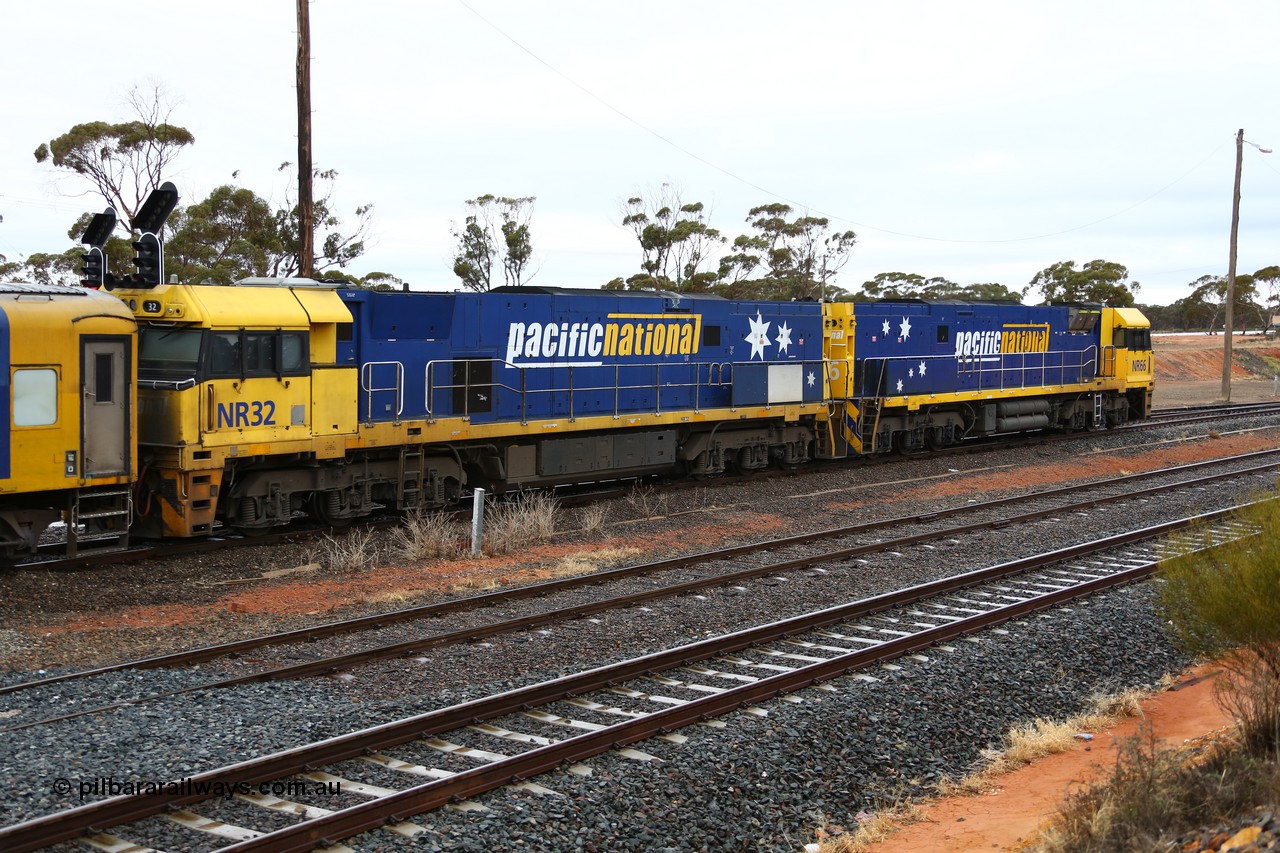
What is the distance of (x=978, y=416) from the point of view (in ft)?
93.8

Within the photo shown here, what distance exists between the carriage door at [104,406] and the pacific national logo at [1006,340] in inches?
789

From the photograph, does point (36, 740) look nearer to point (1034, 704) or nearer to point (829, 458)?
point (1034, 704)

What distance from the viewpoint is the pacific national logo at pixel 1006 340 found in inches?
1095

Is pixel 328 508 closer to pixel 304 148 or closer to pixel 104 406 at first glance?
pixel 104 406

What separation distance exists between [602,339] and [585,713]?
1163cm

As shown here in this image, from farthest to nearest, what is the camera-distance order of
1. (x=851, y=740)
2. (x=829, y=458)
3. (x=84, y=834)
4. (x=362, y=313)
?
(x=829, y=458)
(x=362, y=313)
(x=851, y=740)
(x=84, y=834)

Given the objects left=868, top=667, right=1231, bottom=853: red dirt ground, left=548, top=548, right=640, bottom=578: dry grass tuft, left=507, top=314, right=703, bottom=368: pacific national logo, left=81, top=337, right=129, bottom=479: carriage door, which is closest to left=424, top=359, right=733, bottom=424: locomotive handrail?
left=507, top=314, right=703, bottom=368: pacific national logo

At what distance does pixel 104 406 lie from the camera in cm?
1297

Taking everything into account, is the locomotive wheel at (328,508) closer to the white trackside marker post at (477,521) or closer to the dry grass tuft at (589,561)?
the white trackside marker post at (477,521)

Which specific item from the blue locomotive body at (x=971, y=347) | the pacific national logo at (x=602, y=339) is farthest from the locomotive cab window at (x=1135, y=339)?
the pacific national logo at (x=602, y=339)

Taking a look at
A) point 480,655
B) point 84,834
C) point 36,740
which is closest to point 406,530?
point 480,655

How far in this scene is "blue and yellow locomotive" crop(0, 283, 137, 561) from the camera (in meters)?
12.1

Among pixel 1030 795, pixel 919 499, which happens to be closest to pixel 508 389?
pixel 919 499

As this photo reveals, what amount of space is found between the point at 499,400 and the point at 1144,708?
36.0 feet
